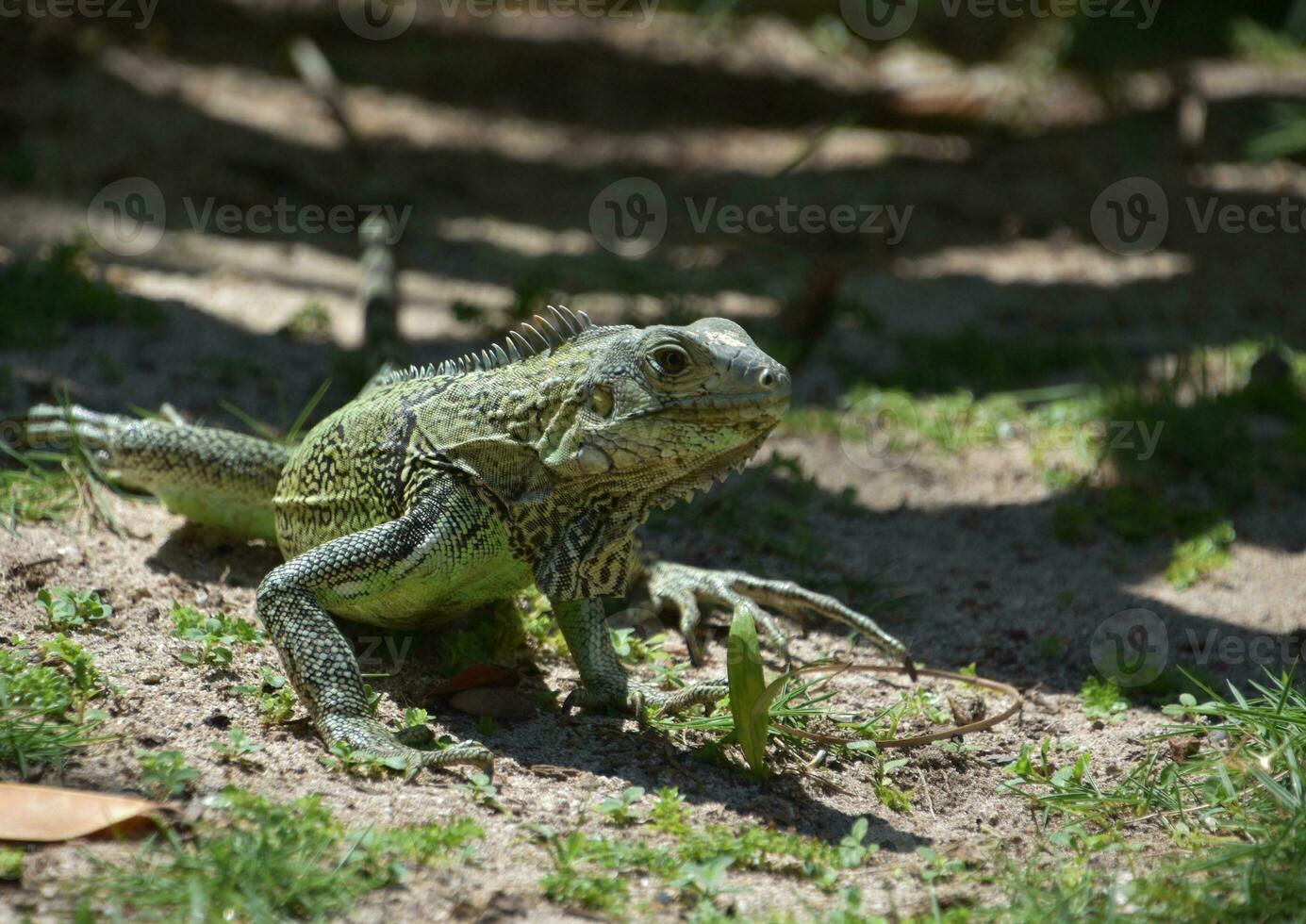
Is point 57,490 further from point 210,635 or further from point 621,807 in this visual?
point 621,807

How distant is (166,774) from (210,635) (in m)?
0.99

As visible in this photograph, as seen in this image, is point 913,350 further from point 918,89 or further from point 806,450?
point 918,89

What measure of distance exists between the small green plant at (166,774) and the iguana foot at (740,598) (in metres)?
2.25

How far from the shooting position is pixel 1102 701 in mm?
5273

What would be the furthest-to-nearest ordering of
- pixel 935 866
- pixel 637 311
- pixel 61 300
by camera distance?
pixel 637 311 < pixel 61 300 < pixel 935 866

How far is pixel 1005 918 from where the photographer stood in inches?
141

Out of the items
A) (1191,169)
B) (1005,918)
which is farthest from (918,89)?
(1005,918)

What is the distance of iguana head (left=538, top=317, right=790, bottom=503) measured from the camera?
4.11 m

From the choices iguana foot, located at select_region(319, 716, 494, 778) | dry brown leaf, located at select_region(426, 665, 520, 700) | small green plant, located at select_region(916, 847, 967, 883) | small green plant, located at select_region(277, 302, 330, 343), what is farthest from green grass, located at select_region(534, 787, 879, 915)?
small green plant, located at select_region(277, 302, 330, 343)

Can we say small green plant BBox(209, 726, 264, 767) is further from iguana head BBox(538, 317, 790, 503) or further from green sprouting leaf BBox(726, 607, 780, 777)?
green sprouting leaf BBox(726, 607, 780, 777)

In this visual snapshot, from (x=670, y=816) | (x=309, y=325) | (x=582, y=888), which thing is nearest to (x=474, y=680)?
(x=670, y=816)

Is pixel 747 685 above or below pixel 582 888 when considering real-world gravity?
above

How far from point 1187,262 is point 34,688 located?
10312 millimetres

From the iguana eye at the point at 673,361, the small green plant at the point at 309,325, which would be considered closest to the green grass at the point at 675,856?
the iguana eye at the point at 673,361
